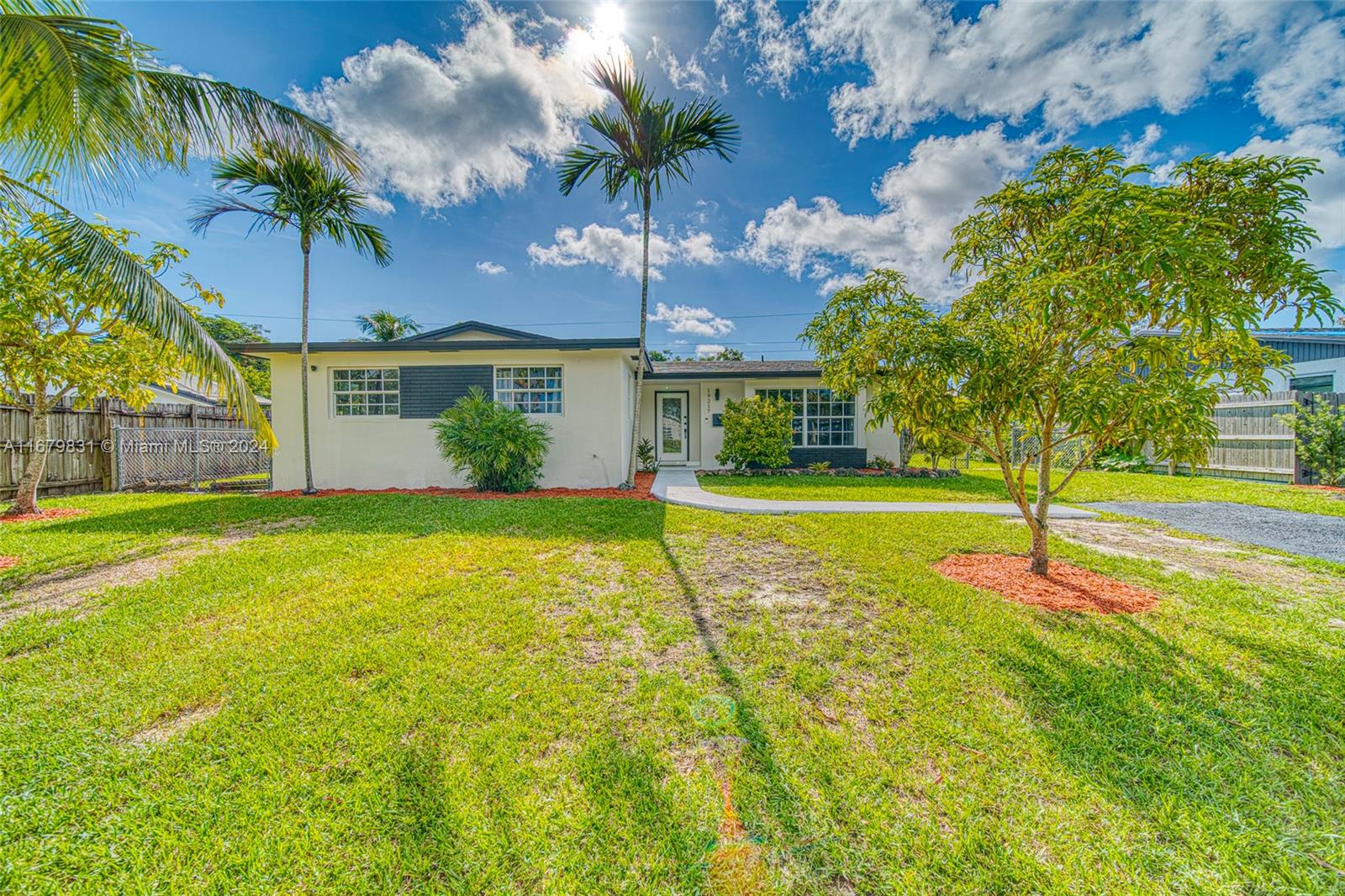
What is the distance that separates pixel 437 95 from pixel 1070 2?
9.72 m

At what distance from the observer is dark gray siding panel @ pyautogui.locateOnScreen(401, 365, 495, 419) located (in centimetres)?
999

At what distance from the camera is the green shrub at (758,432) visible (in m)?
11.7

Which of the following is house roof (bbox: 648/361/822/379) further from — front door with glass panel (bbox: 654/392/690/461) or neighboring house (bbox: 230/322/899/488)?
neighboring house (bbox: 230/322/899/488)

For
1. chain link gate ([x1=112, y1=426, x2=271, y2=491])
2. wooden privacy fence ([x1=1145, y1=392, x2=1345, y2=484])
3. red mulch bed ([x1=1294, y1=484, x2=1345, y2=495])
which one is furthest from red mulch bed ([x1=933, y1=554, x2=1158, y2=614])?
chain link gate ([x1=112, y1=426, x2=271, y2=491])

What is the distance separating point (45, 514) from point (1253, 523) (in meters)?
18.3

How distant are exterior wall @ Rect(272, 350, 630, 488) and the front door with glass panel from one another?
4.08 metres

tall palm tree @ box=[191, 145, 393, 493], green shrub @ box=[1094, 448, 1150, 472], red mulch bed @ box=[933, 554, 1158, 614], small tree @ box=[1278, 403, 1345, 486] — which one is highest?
tall palm tree @ box=[191, 145, 393, 493]

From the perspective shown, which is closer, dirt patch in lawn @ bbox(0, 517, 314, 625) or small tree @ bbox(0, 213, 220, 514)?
dirt patch in lawn @ bbox(0, 517, 314, 625)

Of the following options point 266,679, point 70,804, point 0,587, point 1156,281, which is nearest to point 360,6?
point 0,587

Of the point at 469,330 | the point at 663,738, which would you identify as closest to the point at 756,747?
the point at 663,738

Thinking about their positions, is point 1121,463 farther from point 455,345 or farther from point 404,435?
point 404,435

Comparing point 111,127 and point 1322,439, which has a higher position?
point 111,127

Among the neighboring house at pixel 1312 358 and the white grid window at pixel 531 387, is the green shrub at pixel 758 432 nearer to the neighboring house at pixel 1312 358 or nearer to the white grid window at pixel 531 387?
the white grid window at pixel 531 387

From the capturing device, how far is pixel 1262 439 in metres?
10.6
